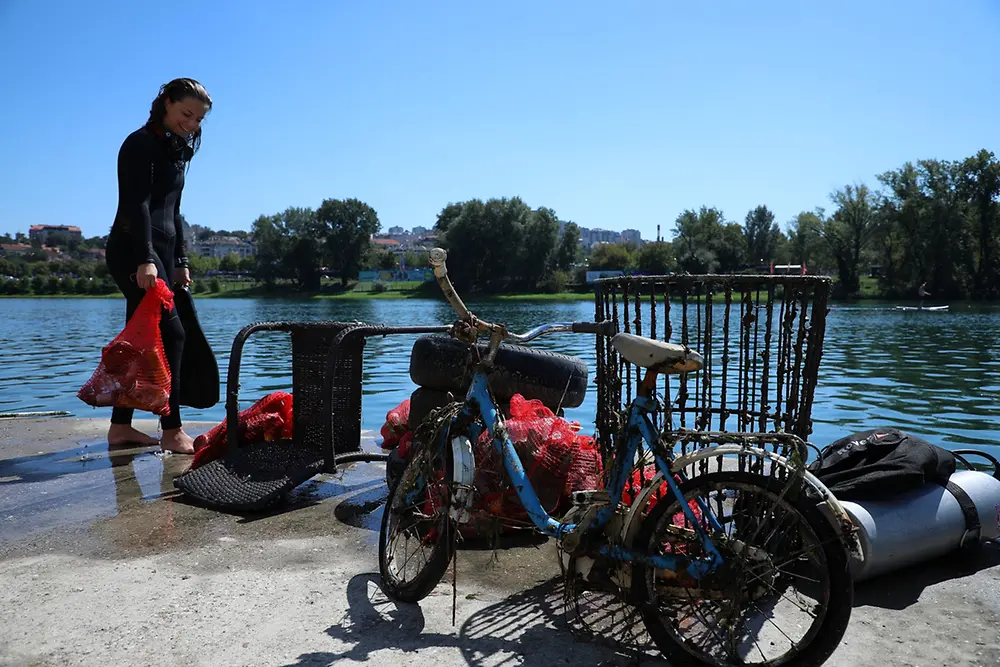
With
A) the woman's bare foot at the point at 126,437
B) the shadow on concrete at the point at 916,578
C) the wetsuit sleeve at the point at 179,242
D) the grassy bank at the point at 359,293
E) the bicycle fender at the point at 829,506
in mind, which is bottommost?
the grassy bank at the point at 359,293

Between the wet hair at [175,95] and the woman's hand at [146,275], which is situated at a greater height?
the wet hair at [175,95]

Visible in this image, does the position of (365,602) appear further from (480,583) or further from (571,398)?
(571,398)

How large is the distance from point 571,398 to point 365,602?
246 cm

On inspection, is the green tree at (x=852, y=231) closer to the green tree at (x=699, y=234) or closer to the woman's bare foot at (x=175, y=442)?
the green tree at (x=699, y=234)

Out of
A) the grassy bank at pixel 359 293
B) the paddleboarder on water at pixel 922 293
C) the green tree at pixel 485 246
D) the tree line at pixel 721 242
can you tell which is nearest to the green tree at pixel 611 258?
the tree line at pixel 721 242

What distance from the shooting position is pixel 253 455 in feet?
18.8

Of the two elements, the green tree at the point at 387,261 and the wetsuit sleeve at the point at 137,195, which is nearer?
the wetsuit sleeve at the point at 137,195

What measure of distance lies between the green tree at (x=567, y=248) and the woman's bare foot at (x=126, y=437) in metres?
90.9

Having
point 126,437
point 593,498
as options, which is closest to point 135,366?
point 126,437

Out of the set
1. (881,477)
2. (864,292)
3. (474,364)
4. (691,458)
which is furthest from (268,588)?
(864,292)

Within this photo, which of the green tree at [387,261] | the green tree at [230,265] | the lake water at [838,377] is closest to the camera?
the lake water at [838,377]

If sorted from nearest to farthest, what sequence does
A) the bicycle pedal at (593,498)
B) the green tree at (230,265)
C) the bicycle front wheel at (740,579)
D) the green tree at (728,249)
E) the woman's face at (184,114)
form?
1. the bicycle front wheel at (740,579)
2. the bicycle pedal at (593,498)
3. the woman's face at (184,114)
4. the green tree at (728,249)
5. the green tree at (230,265)

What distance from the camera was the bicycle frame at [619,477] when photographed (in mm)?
3018

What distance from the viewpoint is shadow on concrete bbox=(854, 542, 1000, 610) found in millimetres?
3641
